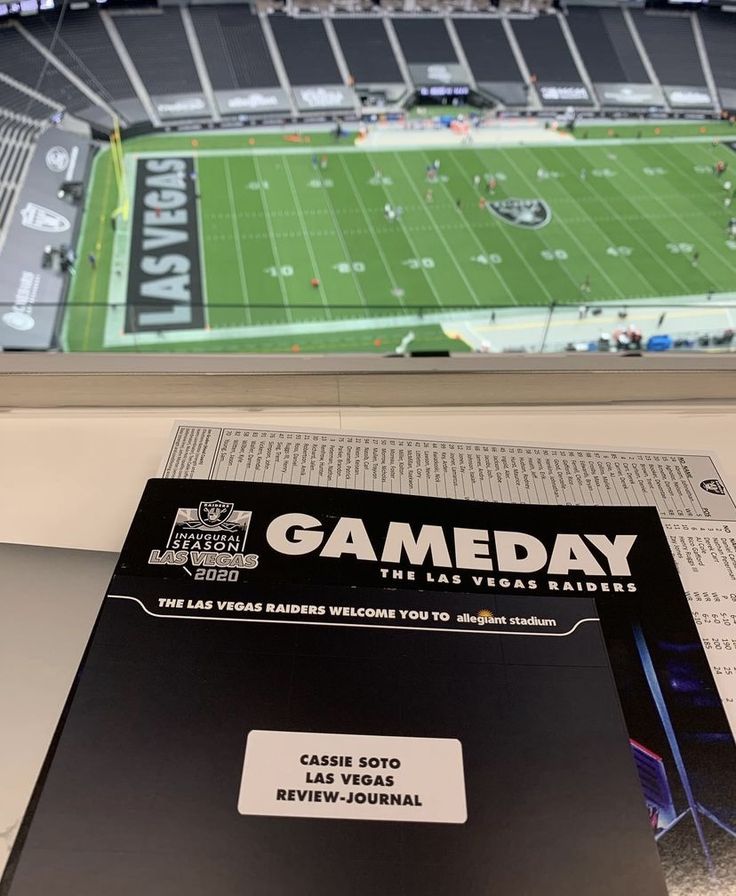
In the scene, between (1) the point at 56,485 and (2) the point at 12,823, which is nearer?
(2) the point at 12,823

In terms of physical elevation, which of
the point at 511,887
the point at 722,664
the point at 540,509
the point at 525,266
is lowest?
the point at 511,887

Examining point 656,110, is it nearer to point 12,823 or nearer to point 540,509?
point 540,509

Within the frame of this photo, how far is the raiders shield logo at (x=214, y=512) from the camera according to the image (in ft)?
2.26

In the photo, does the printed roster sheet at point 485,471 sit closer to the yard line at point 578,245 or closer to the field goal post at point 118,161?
the yard line at point 578,245

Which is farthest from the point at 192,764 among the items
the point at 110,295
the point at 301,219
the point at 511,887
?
the point at 301,219

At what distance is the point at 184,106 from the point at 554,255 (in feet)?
13.5

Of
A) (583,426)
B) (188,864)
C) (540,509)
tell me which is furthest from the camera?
(583,426)

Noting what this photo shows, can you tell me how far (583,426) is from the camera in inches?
36.6

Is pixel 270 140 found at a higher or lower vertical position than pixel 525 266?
higher

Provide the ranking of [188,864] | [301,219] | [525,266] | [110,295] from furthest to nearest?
1. [301,219]
2. [525,266]
3. [110,295]
4. [188,864]

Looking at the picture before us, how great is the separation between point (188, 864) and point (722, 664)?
18.3 inches

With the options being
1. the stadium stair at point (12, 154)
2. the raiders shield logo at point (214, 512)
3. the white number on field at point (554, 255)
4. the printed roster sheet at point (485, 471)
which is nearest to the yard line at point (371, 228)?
the white number on field at point (554, 255)

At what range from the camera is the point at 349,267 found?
5930 mm

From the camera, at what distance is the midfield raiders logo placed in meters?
0.65
